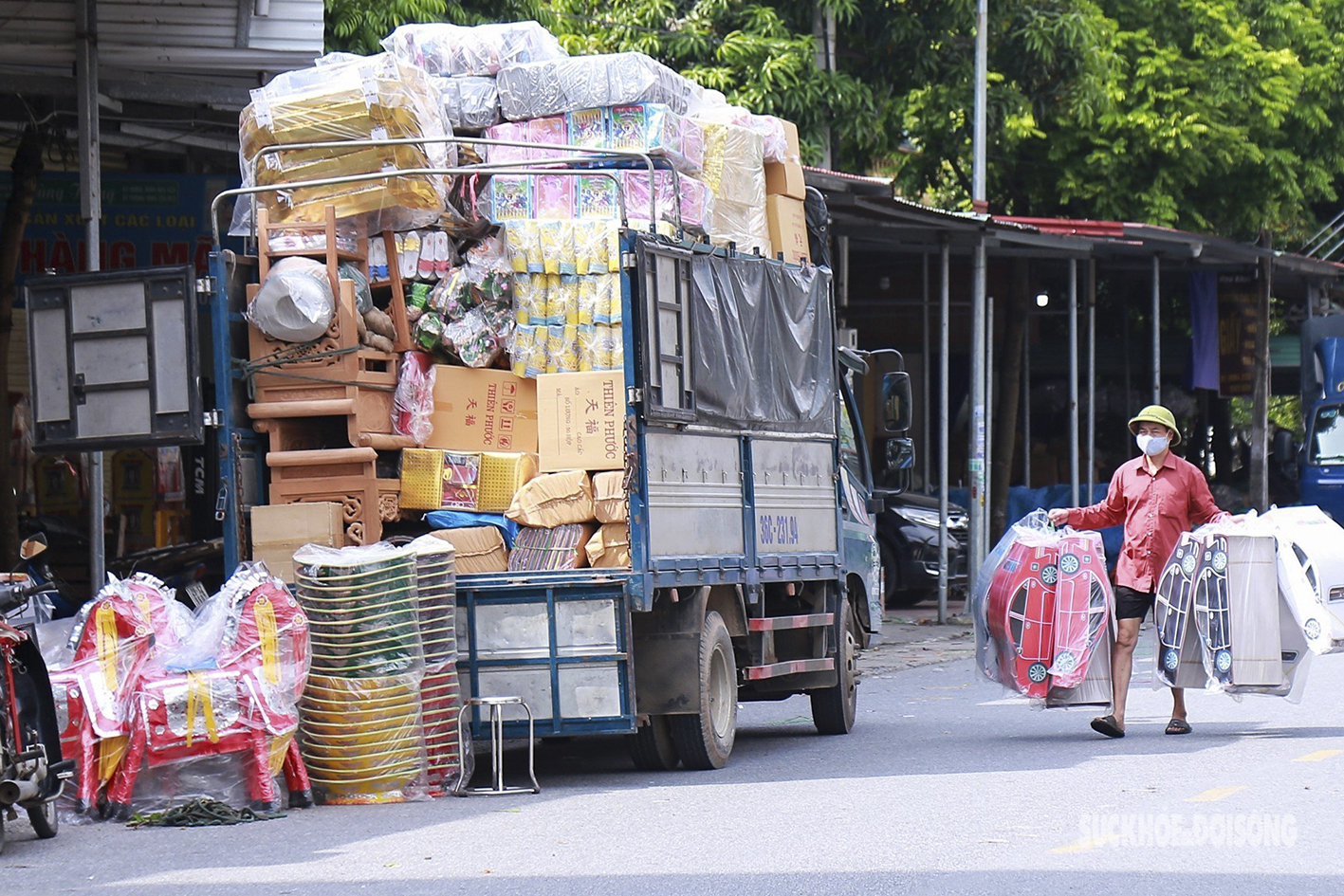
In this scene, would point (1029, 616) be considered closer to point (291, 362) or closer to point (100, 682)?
point (291, 362)

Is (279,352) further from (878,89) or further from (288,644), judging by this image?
(878,89)

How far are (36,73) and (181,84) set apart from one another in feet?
3.51

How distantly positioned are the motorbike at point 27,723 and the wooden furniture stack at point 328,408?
1747mm

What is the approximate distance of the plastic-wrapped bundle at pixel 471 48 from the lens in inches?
437

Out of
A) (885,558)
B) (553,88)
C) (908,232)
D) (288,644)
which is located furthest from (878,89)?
(288,644)

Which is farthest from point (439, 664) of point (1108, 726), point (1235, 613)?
point (1235, 613)

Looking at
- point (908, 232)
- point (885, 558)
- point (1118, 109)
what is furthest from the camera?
point (1118, 109)

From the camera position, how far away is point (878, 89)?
77.4 ft

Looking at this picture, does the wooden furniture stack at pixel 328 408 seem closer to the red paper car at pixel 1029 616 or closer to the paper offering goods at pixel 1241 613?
the red paper car at pixel 1029 616

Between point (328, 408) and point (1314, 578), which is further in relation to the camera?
point (1314, 578)

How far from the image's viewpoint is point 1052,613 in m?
10.5

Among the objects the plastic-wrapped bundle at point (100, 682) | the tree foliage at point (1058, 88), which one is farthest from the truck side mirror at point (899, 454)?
the tree foliage at point (1058, 88)

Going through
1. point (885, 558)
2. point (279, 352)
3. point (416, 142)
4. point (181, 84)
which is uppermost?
point (181, 84)

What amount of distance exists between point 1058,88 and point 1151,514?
15.0m
